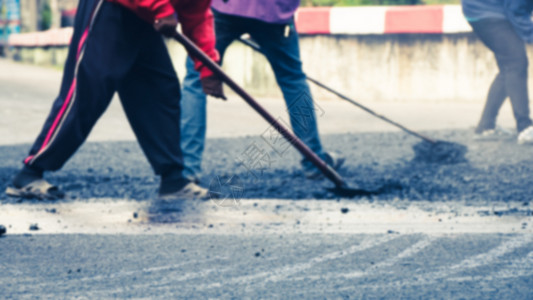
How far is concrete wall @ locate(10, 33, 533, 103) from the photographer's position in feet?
32.6

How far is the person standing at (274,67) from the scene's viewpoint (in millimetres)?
4996

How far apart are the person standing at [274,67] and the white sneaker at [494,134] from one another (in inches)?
70.7

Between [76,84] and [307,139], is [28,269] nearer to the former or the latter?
[76,84]

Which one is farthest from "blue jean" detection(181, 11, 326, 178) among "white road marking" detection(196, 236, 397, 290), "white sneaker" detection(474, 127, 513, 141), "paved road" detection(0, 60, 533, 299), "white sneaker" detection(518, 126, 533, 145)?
"white sneaker" detection(474, 127, 513, 141)

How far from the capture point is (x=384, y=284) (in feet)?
9.20

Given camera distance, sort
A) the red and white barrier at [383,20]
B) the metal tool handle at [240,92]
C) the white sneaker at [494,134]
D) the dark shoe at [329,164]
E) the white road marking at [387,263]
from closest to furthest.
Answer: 1. the white road marking at [387,263]
2. the metal tool handle at [240,92]
3. the dark shoe at [329,164]
4. the white sneaker at [494,134]
5. the red and white barrier at [383,20]

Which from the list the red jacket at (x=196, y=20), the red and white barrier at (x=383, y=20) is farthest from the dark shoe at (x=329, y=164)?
the red and white barrier at (x=383, y=20)

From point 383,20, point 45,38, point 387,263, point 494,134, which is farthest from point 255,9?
point 45,38

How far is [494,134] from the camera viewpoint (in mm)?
6938

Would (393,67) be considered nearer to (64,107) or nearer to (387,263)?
(64,107)

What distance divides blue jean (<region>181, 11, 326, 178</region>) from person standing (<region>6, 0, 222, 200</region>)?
0.38m

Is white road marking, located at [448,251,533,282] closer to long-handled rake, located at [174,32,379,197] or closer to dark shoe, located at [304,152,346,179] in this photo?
A: long-handled rake, located at [174,32,379,197]

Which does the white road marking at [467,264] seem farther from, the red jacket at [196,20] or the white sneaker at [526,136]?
the white sneaker at [526,136]

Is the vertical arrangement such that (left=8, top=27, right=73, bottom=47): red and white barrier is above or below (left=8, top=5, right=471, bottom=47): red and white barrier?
below
